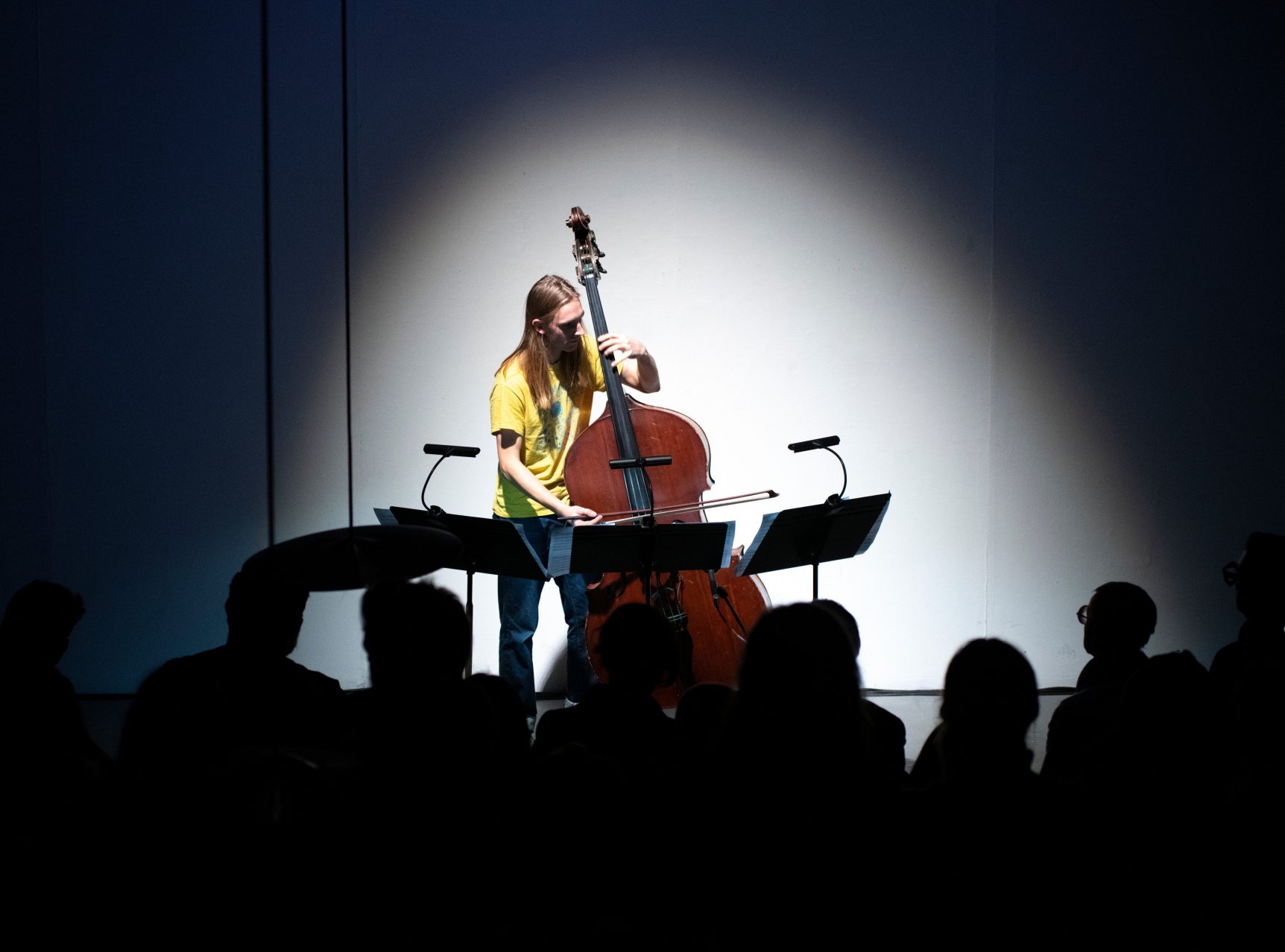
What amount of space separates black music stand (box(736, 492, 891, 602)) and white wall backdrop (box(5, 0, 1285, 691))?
46.7 inches

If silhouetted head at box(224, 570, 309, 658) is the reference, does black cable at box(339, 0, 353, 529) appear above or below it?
above

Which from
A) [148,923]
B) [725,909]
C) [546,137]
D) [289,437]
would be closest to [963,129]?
[546,137]

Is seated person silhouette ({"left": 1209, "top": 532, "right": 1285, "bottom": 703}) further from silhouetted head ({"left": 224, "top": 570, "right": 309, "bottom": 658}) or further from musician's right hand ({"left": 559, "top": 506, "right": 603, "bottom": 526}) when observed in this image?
silhouetted head ({"left": 224, "top": 570, "right": 309, "bottom": 658})

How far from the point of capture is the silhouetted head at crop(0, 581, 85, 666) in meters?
2.25

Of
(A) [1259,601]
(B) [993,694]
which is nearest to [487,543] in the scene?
(B) [993,694]

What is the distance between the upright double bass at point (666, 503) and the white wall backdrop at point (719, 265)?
3.12ft

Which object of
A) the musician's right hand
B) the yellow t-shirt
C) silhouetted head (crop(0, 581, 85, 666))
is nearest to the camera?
silhouetted head (crop(0, 581, 85, 666))

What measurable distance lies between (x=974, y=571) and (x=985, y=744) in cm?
307

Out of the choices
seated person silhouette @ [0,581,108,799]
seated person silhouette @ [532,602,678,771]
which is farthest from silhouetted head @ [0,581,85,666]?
seated person silhouette @ [532,602,678,771]

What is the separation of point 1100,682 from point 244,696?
173 cm

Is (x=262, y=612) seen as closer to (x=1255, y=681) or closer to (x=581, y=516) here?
(x=581, y=516)

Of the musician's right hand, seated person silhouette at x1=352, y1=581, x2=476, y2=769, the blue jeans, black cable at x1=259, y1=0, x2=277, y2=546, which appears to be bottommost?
the blue jeans

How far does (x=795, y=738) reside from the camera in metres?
1.48

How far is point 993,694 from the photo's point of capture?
1.50 m
